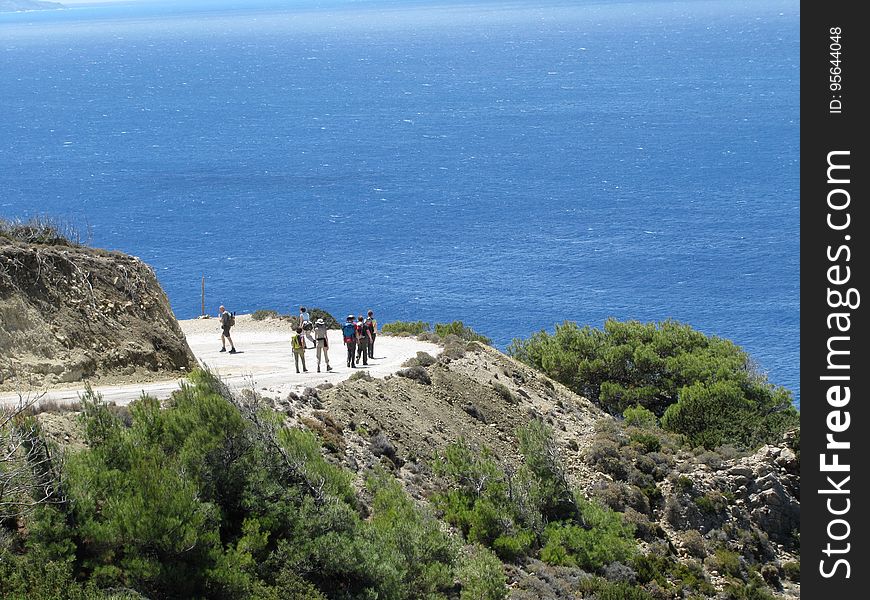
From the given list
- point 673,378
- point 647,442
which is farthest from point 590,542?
point 673,378

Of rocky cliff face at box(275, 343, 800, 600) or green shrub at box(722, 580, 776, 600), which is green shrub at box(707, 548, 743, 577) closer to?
rocky cliff face at box(275, 343, 800, 600)

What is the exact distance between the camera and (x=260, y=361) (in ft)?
134

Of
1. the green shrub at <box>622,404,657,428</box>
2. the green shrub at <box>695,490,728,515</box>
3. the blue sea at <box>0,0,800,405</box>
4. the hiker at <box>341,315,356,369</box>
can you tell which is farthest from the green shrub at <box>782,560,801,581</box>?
the blue sea at <box>0,0,800,405</box>

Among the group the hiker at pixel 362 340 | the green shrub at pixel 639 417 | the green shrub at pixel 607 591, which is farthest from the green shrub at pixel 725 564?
the hiker at pixel 362 340

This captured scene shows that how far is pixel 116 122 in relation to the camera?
19938cm

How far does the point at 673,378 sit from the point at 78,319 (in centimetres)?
2364

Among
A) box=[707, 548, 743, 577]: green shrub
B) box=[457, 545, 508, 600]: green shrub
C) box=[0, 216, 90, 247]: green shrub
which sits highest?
box=[0, 216, 90, 247]: green shrub

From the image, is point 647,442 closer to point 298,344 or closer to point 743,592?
point 743,592

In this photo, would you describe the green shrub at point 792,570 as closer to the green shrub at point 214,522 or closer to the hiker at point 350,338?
the green shrub at point 214,522

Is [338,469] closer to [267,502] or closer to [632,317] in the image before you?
[267,502]

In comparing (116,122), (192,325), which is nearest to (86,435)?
(192,325)
